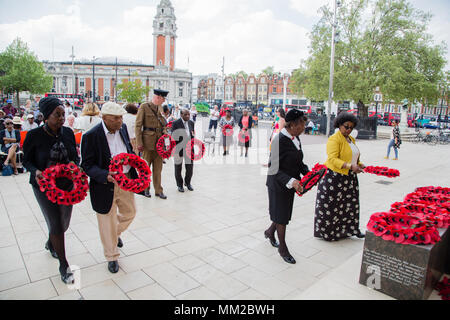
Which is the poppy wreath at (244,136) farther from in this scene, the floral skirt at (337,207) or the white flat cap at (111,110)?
the white flat cap at (111,110)

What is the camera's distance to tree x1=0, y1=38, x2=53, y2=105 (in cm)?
3938

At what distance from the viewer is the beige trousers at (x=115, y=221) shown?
142 inches

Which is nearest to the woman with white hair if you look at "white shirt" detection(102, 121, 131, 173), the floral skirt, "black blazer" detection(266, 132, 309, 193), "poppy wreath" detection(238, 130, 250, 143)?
"white shirt" detection(102, 121, 131, 173)

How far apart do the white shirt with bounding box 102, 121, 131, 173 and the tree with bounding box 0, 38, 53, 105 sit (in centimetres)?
4357

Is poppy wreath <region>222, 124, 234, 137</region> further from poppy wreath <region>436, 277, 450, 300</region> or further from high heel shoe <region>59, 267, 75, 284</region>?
poppy wreath <region>436, 277, 450, 300</region>

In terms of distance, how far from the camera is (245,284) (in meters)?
3.52

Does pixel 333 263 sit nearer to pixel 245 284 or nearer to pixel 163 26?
pixel 245 284

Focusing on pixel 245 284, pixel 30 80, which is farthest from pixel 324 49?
pixel 30 80

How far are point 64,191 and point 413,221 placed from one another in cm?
350

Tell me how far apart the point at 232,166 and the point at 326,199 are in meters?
6.29

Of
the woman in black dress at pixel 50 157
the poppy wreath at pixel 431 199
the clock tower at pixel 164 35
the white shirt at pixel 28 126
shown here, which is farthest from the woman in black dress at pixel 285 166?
the clock tower at pixel 164 35

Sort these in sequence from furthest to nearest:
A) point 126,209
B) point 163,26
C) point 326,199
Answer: point 163,26 → point 326,199 → point 126,209

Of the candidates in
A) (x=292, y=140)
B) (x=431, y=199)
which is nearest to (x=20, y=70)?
(x=292, y=140)

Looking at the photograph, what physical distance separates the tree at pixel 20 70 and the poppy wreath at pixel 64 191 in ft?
144
